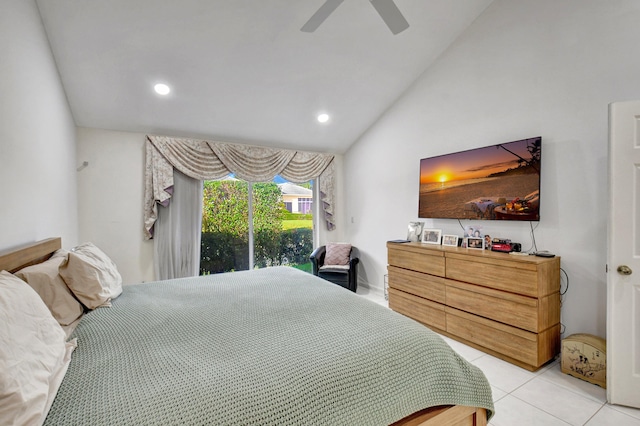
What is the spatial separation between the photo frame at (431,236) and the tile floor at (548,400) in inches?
52.6

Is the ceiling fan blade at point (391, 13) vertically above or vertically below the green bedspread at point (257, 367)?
above

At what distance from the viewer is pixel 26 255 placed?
66.2 inches

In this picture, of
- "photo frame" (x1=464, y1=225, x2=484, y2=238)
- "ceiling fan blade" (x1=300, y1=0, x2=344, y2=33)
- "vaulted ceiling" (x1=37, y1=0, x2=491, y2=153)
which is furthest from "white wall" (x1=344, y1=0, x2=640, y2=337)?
"ceiling fan blade" (x1=300, y1=0, x2=344, y2=33)

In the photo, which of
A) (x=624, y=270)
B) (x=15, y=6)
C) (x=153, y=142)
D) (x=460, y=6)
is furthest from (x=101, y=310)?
(x=460, y=6)

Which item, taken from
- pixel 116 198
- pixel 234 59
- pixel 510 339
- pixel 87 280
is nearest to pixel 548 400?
pixel 510 339

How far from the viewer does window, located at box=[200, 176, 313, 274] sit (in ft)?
14.2

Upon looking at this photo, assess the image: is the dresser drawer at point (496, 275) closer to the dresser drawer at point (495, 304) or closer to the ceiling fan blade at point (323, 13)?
the dresser drawer at point (495, 304)

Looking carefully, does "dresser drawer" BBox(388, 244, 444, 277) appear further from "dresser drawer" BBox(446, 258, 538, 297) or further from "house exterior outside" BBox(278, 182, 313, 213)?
"house exterior outside" BBox(278, 182, 313, 213)

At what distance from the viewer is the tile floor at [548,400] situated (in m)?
1.82

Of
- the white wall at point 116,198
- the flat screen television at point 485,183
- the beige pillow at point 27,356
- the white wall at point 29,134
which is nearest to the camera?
the beige pillow at point 27,356

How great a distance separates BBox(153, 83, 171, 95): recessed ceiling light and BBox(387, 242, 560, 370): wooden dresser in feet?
10.4

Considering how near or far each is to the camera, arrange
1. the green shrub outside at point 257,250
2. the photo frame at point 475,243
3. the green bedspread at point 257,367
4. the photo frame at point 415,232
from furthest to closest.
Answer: the green shrub outside at point 257,250
the photo frame at point 415,232
the photo frame at point 475,243
the green bedspread at point 257,367

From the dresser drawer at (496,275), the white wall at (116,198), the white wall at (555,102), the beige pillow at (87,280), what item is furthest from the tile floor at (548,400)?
the white wall at (116,198)

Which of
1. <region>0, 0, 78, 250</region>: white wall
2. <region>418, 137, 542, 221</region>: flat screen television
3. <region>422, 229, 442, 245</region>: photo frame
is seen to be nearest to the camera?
<region>0, 0, 78, 250</region>: white wall
